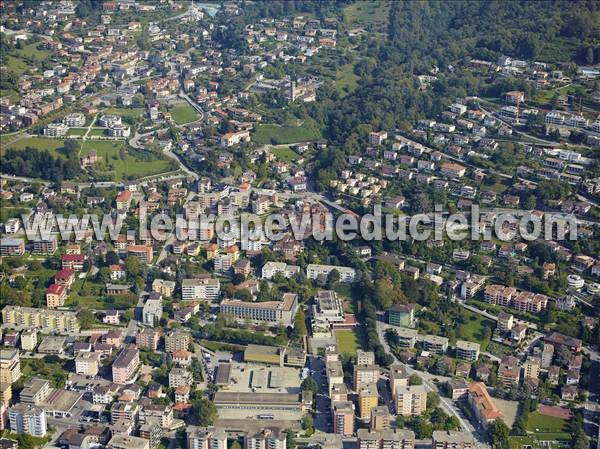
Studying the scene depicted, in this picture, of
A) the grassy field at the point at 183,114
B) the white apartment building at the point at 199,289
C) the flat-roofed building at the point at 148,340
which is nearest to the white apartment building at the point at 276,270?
the white apartment building at the point at 199,289

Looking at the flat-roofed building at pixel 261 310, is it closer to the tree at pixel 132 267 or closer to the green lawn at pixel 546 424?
the tree at pixel 132 267

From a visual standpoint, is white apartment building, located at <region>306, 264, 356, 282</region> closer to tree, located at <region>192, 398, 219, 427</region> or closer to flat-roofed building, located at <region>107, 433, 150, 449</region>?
tree, located at <region>192, 398, 219, 427</region>

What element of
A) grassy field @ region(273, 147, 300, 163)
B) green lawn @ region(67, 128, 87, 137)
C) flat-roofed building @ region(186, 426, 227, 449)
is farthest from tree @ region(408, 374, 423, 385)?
green lawn @ region(67, 128, 87, 137)

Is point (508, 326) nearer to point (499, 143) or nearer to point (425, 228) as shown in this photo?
point (425, 228)

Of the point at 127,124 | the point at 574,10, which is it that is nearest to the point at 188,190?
the point at 127,124

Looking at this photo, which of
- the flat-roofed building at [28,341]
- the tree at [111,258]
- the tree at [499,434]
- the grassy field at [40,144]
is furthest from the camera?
the grassy field at [40,144]

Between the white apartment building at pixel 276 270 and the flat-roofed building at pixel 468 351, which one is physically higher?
the flat-roofed building at pixel 468 351

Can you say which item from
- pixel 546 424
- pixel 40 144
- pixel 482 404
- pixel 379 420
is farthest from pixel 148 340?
pixel 40 144
